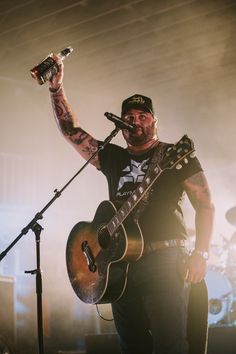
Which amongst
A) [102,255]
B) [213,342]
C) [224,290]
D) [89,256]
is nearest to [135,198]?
[102,255]

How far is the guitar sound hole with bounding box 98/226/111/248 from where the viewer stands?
3.26 meters

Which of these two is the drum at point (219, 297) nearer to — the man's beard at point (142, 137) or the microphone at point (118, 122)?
the man's beard at point (142, 137)

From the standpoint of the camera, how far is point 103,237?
3.31 meters

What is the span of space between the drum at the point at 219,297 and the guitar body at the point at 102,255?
433 centimetres

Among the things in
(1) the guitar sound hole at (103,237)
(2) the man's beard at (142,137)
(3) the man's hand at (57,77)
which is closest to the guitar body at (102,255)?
(1) the guitar sound hole at (103,237)

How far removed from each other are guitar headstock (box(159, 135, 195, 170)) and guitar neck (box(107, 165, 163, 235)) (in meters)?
0.05

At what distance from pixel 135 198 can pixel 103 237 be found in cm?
39

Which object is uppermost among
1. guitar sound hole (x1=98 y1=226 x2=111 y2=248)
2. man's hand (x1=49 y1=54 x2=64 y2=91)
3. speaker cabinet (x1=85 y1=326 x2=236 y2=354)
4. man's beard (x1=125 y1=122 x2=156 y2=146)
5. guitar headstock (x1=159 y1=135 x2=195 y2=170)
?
man's hand (x1=49 y1=54 x2=64 y2=91)

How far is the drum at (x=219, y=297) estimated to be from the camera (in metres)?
7.33

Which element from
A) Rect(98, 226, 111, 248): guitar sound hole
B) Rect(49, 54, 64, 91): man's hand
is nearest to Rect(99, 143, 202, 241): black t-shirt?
Rect(98, 226, 111, 248): guitar sound hole

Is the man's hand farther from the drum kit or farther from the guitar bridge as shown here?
the drum kit

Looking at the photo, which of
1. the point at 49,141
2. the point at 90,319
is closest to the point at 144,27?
the point at 49,141

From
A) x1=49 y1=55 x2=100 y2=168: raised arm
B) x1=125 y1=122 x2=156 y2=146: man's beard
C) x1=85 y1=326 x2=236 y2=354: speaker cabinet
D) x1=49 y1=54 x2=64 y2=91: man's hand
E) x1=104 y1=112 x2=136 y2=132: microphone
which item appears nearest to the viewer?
x1=104 y1=112 x2=136 y2=132: microphone

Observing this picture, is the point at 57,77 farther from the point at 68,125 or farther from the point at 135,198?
the point at 135,198
